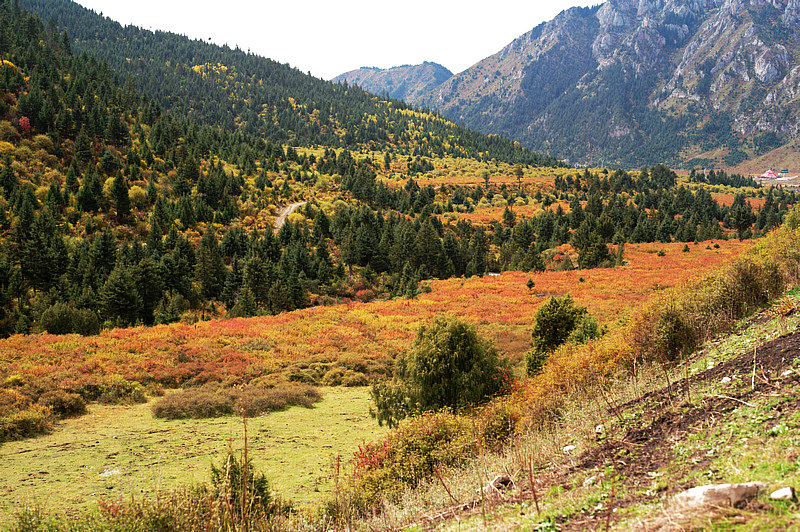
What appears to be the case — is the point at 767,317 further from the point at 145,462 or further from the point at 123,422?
the point at 123,422

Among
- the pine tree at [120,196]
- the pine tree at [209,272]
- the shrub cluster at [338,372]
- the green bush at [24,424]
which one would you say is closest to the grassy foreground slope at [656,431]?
the shrub cluster at [338,372]

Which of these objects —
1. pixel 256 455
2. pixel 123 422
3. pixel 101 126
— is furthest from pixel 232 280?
pixel 101 126

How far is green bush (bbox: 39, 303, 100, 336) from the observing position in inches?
1574

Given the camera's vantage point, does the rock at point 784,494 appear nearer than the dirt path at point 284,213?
Yes

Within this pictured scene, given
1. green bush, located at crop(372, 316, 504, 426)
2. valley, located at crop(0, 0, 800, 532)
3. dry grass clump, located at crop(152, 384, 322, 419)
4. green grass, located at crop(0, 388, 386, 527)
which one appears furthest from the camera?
dry grass clump, located at crop(152, 384, 322, 419)

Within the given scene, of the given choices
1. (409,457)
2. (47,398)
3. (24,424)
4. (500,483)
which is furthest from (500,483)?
(47,398)

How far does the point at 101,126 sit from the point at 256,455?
321ft

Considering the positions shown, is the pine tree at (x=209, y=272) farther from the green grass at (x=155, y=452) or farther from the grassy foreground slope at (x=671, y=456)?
the grassy foreground slope at (x=671, y=456)

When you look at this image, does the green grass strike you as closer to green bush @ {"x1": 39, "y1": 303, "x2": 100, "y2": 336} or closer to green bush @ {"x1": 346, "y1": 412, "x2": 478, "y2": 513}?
green bush @ {"x1": 346, "y1": 412, "x2": 478, "y2": 513}

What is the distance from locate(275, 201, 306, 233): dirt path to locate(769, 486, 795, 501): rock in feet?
291

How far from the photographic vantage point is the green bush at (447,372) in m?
19.2

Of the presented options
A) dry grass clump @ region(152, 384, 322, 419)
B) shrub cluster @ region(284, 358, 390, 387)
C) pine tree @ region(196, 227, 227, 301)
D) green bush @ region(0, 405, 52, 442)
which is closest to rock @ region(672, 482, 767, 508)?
dry grass clump @ region(152, 384, 322, 419)

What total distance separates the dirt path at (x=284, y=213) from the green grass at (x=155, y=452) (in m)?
69.6

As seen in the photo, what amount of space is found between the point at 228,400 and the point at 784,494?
24.3 meters
